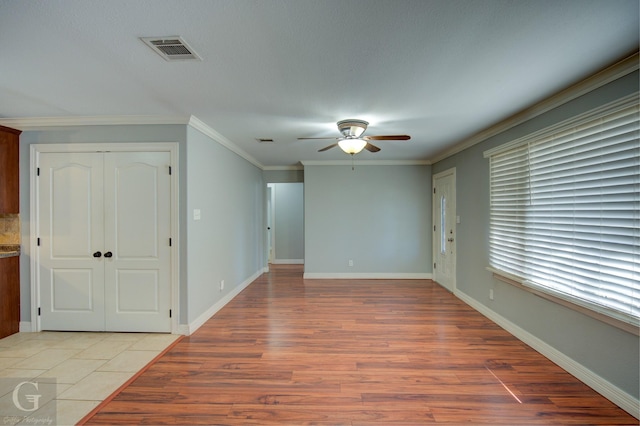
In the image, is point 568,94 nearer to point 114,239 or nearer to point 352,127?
point 352,127

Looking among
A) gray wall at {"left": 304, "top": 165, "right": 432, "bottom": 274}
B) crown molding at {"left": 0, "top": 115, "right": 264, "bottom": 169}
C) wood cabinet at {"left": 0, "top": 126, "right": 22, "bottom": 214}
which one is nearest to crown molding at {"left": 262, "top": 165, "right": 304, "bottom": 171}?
gray wall at {"left": 304, "top": 165, "right": 432, "bottom": 274}

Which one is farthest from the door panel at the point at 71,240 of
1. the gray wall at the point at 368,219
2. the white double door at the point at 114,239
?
the gray wall at the point at 368,219

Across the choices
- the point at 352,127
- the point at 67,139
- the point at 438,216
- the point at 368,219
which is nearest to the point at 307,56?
the point at 352,127

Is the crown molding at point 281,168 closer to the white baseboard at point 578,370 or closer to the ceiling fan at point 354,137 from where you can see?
the ceiling fan at point 354,137

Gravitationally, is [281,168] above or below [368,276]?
above

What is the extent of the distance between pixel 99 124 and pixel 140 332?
2452mm

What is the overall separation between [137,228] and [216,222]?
1.04 m

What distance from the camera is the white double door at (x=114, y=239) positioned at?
11.1 ft

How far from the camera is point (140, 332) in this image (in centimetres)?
340

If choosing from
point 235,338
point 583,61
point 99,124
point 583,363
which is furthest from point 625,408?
point 99,124

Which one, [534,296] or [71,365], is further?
[534,296]

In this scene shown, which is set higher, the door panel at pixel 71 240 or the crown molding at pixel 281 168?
the crown molding at pixel 281 168

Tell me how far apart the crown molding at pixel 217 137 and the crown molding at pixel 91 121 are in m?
0.12

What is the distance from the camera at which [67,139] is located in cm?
341
